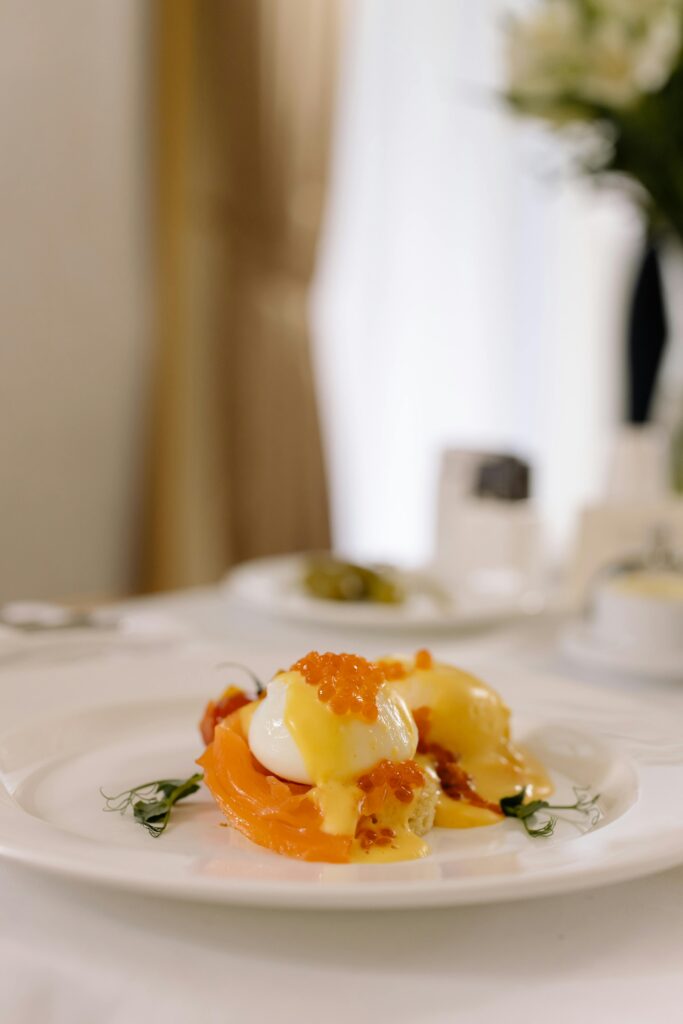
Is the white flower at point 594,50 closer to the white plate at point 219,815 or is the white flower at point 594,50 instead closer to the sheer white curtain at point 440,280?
the white plate at point 219,815

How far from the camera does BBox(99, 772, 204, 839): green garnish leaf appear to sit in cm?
73

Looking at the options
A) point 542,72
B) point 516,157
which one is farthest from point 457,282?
point 542,72

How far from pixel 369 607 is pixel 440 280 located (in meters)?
3.00

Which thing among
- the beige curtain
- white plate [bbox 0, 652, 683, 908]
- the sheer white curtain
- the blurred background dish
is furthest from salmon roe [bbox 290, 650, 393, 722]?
the sheer white curtain

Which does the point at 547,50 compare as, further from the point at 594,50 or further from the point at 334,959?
the point at 334,959

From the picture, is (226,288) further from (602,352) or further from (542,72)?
(602,352)

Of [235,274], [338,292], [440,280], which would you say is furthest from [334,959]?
[440,280]

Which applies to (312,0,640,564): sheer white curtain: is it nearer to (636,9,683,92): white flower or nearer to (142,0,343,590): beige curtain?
(142,0,343,590): beige curtain

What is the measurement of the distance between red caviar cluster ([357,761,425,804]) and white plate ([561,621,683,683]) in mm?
522

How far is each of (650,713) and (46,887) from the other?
0.54 metres

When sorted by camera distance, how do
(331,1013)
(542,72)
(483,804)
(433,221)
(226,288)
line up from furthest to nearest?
(433,221), (226,288), (542,72), (483,804), (331,1013)

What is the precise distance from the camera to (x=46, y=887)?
2.14ft

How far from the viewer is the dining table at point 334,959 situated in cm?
54

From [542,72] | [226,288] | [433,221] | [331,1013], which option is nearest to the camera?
[331,1013]
